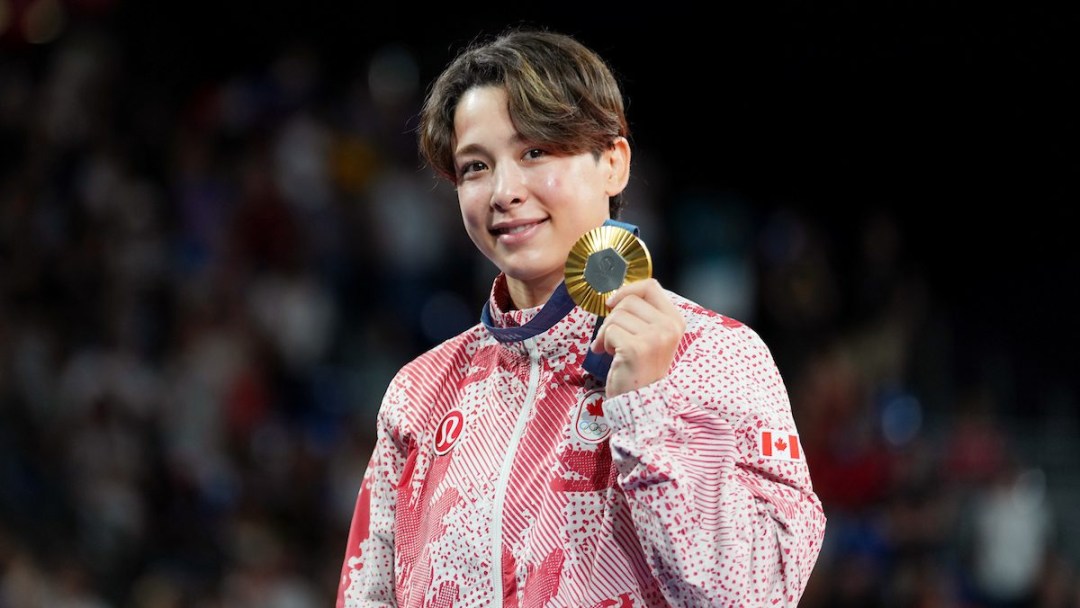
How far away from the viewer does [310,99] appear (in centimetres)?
796

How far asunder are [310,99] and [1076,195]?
4129 mm

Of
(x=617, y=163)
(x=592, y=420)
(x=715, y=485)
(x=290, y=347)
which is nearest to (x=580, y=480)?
(x=592, y=420)

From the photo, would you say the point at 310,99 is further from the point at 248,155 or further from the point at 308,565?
the point at 308,565

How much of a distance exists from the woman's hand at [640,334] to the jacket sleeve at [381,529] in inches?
21.5

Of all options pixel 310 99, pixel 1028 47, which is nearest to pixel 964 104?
pixel 1028 47

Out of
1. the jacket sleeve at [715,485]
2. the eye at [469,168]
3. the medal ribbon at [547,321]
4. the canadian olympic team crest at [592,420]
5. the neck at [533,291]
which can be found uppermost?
the eye at [469,168]

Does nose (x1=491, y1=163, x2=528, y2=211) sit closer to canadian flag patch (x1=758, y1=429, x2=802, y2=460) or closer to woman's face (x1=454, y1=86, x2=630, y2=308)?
woman's face (x1=454, y1=86, x2=630, y2=308)

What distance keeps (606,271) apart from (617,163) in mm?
316

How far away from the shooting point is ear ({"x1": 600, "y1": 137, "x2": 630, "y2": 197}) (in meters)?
2.03

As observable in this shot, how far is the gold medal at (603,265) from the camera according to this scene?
5.83ft

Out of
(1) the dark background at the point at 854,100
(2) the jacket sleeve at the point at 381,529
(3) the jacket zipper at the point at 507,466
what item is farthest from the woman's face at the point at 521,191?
(1) the dark background at the point at 854,100

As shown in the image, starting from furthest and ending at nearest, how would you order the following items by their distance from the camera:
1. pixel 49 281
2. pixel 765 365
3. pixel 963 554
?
pixel 49 281, pixel 963 554, pixel 765 365

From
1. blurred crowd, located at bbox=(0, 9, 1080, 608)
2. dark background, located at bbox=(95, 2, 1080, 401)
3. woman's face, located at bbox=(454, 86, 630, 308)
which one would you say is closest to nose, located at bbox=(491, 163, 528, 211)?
woman's face, located at bbox=(454, 86, 630, 308)

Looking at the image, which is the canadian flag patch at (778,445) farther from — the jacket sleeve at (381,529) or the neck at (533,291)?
the jacket sleeve at (381,529)
